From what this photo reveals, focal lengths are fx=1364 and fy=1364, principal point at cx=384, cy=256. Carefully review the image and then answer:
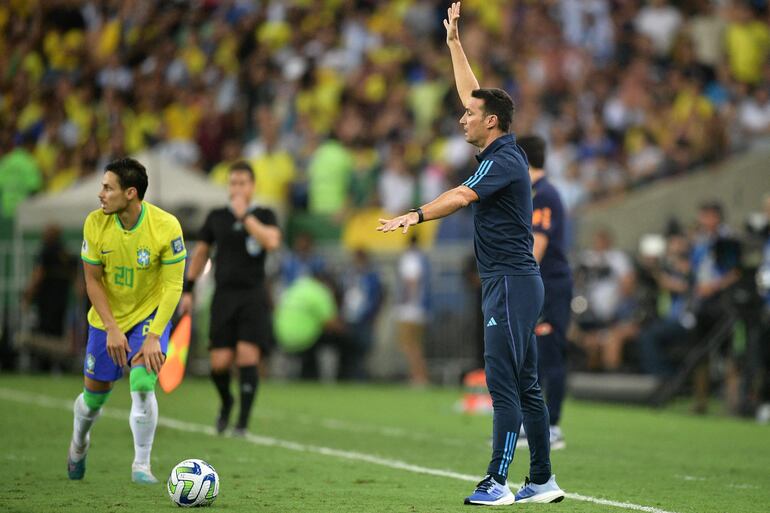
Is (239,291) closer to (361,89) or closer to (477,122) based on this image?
(477,122)

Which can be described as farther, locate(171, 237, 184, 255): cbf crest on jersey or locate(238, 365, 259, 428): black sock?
locate(238, 365, 259, 428): black sock

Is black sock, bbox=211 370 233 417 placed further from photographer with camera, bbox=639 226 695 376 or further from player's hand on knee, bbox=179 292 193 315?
photographer with camera, bbox=639 226 695 376

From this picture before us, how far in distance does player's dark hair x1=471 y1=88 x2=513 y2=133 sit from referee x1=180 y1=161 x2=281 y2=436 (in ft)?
14.9

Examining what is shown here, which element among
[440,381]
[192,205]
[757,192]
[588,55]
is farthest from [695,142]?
[192,205]

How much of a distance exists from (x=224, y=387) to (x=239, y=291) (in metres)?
0.87

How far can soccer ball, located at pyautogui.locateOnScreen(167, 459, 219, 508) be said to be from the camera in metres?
7.50

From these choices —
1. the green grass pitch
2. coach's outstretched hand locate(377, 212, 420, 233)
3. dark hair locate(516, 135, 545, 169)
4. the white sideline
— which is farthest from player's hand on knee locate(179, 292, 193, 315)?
coach's outstretched hand locate(377, 212, 420, 233)

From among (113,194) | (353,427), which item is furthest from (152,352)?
(353,427)

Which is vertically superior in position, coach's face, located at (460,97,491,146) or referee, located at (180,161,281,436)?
coach's face, located at (460,97,491,146)

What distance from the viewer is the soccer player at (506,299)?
755cm

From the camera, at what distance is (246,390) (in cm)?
1200

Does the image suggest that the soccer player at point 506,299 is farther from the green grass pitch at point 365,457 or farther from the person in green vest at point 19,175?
the person in green vest at point 19,175

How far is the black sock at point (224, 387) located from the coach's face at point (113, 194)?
3.87 m

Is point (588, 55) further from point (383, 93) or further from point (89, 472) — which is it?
point (89, 472)
